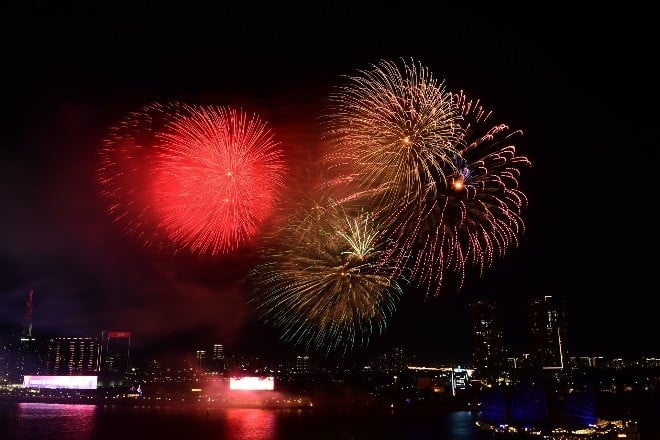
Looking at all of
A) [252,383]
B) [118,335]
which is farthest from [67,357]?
[252,383]

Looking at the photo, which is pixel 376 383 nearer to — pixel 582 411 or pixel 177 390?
pixel 177 390

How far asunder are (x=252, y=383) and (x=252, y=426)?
103ft

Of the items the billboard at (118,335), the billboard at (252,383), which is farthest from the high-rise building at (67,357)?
the billboard at (252,383)

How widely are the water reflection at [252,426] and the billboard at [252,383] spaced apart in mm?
18035

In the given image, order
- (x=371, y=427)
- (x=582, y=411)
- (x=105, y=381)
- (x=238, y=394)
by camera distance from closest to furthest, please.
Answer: (x=582, y=411) < (x=371, y=427) < (x=238, y=394) < (x=105, y=381)

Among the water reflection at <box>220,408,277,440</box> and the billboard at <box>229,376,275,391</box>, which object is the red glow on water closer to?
the water reflection at <box>220,408,277,440</box>

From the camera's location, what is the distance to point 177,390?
94.8 m

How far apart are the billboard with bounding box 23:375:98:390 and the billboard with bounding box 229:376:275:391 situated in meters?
31.0

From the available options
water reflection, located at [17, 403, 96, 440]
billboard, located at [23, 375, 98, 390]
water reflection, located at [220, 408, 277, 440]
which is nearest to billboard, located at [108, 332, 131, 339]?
billboard, located at [23, 375, 98, 390]

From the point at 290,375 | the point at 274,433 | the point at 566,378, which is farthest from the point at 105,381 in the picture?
the point at 566,378

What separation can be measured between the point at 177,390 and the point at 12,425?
49.0m

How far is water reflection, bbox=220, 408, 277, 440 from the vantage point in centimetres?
4109

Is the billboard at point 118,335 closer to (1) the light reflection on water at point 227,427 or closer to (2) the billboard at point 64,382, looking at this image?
(2) the billboard at point 64,382

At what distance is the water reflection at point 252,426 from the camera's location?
41.1 meters
